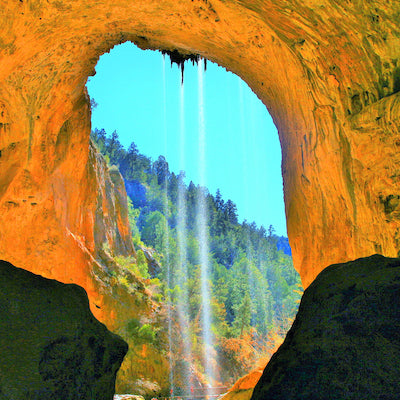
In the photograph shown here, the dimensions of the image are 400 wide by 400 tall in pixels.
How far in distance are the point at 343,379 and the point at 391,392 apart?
229mm

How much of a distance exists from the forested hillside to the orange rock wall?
13.1 metres

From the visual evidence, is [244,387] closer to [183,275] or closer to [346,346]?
[346,346]

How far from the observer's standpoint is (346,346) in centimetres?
214

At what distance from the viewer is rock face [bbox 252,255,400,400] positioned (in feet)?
6.46

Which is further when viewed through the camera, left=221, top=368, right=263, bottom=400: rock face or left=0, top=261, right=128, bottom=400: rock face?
left=221, top=368, right=263, bottom=400: rock face

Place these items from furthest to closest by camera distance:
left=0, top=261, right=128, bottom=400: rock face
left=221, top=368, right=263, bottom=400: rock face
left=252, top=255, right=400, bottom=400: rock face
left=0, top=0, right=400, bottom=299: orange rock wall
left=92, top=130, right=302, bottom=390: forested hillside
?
left=92, top=130, right=302, bottom=390: forested hillside < left=221, top=368, right=263, bottom=400: rock face < left=0, top=0, right=400, bottom=299: orange rock wall < left=0, top=261, right=128, bottom=400: rock face < left=252, top=255, right=400, bottom=400: rock face

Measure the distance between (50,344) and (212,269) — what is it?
43115 millimetres

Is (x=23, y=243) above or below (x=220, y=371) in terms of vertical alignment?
above

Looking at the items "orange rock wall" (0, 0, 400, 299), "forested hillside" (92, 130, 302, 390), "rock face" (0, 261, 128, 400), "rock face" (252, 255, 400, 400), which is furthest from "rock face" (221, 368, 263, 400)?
"forested hillside" (92, 130, 302, 390)

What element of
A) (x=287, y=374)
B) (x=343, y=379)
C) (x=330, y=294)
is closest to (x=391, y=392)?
(x=343, y=379)

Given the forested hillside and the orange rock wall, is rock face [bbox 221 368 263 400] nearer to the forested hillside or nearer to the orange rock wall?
the orange rock wall

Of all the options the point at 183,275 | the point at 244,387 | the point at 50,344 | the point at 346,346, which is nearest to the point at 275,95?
the point at 346,346

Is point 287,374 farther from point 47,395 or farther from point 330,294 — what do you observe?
point 47,395

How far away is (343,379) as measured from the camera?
2006mm
